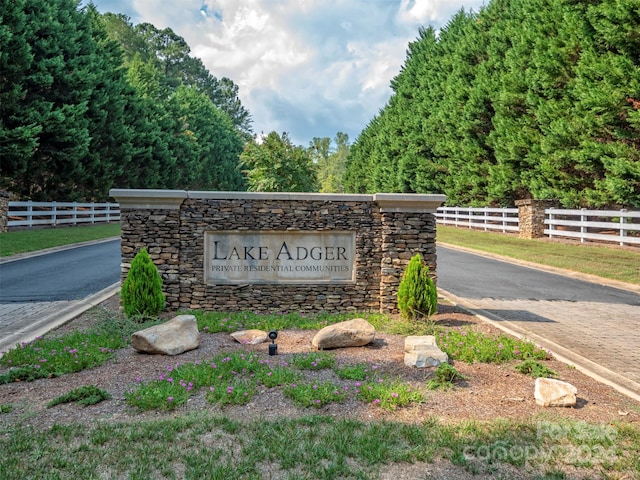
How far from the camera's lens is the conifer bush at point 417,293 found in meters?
7.52

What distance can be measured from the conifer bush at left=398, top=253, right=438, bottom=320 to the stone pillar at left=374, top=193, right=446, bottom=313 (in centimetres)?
43

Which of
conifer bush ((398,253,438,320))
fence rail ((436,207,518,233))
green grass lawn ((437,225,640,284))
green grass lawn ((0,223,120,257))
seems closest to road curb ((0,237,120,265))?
green grass lawn ((0,223,120,257))

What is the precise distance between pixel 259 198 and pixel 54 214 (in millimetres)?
20161

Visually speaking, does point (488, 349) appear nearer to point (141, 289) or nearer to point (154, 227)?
point (141, 289)

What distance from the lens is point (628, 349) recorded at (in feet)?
20.7

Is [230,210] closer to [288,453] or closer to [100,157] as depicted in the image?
[288,453]

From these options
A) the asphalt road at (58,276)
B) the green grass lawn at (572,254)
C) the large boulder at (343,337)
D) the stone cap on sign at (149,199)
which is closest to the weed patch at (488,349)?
the large boulder at (343,337)

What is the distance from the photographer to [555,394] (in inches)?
176

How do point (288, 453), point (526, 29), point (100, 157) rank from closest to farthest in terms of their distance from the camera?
point (288, 453) < point (526, 29) < point (100, 157)

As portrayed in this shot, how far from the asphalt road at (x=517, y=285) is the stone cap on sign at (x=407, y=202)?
3008 mm

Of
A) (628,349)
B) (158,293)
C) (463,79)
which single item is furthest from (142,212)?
(463,79)

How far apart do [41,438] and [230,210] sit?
4.90 meters

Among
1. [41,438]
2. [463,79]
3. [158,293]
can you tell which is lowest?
[41,438]

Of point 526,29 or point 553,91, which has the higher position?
point 526,29
